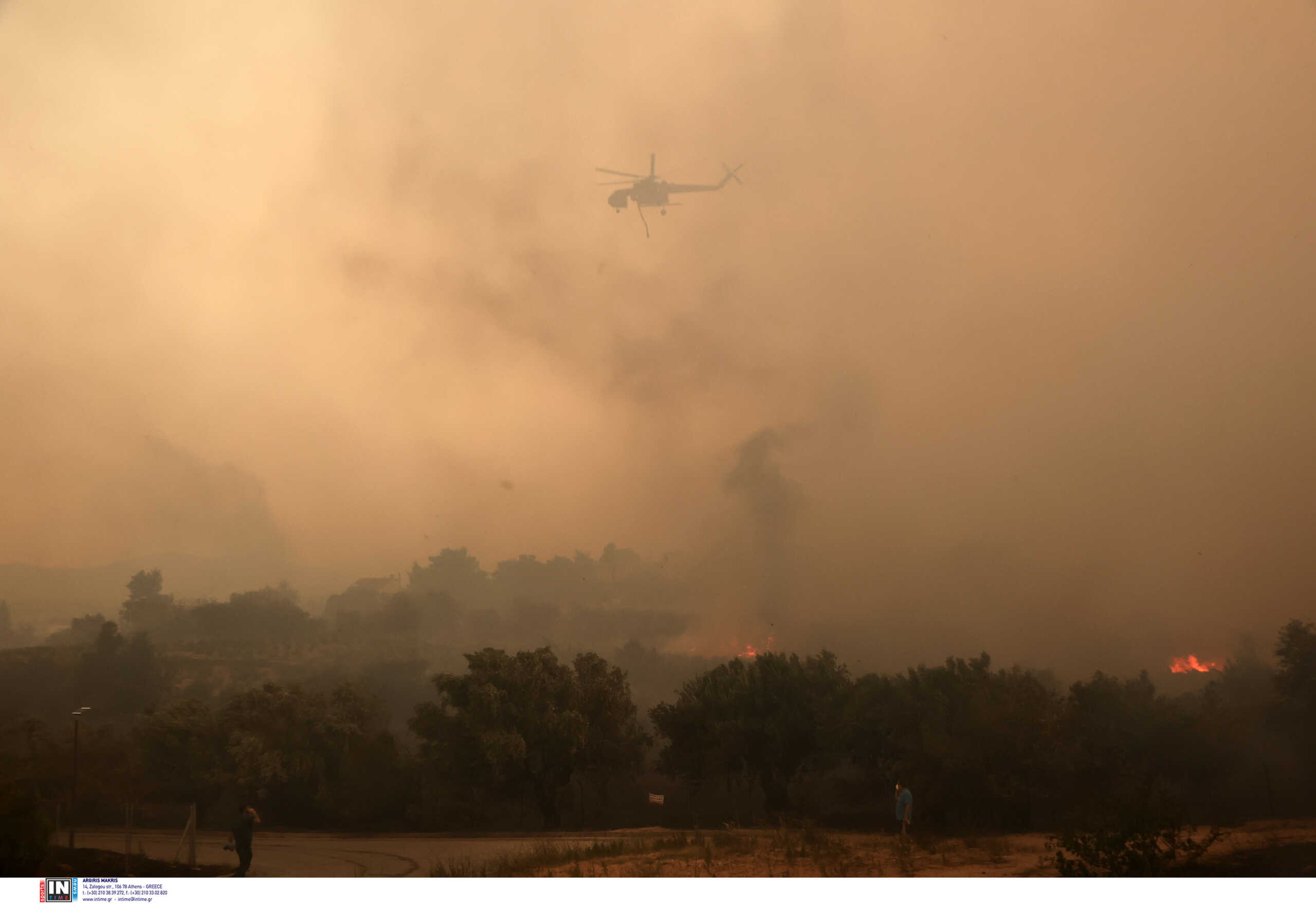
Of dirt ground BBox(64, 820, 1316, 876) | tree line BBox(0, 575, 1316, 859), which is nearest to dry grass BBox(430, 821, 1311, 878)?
dirt ground BBox(64, 820, 1316, 876)

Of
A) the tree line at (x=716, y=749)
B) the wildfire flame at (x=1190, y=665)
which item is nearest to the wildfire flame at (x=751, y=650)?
the tree line at (x=716, y=749)

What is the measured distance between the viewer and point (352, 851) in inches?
742

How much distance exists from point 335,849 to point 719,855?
31.6 ft

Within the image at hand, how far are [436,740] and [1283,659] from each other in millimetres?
24429

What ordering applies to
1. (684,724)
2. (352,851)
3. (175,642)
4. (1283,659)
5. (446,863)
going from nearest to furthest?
1. (446,863)
2. (352,851)
3. (1283,659)
4. (684,724)
5. (175,642)

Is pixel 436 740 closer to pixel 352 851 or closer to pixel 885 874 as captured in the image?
pixel 352 851

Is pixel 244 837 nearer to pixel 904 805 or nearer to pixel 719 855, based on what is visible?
pixel 719 855

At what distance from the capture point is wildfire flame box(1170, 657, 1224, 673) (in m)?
23.9

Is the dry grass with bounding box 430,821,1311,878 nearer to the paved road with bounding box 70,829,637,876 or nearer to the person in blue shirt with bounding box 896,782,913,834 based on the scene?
the person in blue shirt with bounding box 896,782,913,834

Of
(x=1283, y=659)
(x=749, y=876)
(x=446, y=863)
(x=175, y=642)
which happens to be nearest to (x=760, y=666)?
(x=749, y=876)

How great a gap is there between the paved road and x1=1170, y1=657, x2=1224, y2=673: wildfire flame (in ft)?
59.0

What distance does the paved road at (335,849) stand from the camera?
16906 millimetres
